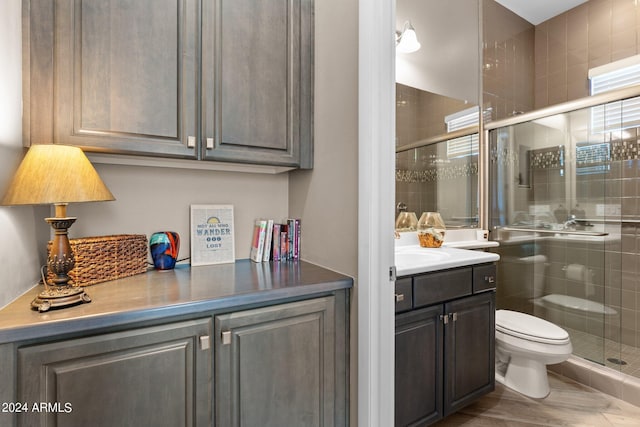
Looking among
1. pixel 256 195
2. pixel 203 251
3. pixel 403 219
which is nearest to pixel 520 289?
pixel 403 219

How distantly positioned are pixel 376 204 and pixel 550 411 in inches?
70.8

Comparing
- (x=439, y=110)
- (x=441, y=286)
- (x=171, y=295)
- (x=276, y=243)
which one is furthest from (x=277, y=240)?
(x=439, y=110)

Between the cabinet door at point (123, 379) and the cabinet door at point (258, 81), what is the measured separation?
0.73m

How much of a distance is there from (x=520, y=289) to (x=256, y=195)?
251cm

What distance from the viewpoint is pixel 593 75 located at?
2.64 m

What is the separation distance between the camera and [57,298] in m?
0.86

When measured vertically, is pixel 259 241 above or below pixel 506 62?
below

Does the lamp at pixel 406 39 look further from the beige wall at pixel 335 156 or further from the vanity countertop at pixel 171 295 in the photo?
the vanity countertop at pixel 171 295

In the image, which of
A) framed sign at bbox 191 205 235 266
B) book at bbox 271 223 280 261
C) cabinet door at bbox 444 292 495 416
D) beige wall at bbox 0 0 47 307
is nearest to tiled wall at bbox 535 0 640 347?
cabinet door at bbox 444 292 495 416

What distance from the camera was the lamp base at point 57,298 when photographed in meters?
0.84

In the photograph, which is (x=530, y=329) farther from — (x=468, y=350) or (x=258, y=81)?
(x=258, y=81)

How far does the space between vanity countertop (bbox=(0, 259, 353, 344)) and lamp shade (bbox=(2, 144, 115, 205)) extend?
1.03ft

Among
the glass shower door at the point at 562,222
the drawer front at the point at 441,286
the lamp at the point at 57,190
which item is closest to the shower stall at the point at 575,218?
the glass shower door at the point at 562,222

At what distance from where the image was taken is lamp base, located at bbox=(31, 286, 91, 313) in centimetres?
84
